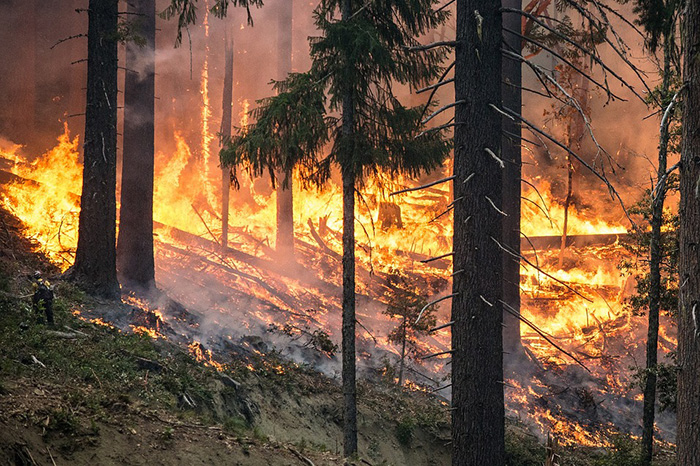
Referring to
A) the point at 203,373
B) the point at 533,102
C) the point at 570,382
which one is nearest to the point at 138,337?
the point at 203,373

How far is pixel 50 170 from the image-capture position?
17875 mm

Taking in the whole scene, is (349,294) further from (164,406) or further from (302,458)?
(164,406)

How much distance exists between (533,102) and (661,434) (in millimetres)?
24860

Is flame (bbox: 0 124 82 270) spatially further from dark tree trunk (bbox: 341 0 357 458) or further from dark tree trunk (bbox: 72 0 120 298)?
dark tree trunk (bbox: 341 0 357 458)

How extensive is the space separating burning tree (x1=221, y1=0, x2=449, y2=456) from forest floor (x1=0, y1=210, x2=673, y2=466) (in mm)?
1846

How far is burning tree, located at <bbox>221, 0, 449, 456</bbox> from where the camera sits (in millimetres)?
9188

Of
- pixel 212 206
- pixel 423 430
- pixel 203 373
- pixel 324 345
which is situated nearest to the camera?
pixel 203 373

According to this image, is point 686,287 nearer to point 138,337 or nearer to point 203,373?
point 203,373

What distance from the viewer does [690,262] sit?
5996 mm

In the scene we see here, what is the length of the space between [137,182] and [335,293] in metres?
9.12

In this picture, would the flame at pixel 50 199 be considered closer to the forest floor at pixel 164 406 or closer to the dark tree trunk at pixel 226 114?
the forest floor at pixel 164 406

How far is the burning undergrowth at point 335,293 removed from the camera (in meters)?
13.8

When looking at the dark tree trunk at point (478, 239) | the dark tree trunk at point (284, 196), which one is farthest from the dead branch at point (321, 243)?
the dark tree trunk at point (478, 239)

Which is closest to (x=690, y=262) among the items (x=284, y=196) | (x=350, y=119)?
(x=350, y=119)
